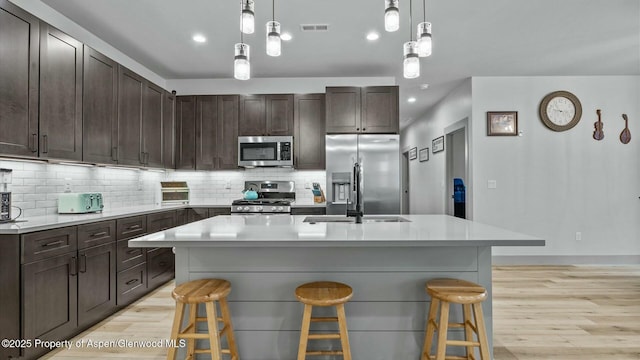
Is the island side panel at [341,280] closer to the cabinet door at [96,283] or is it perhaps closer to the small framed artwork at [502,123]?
the cabinet door at [96,283]

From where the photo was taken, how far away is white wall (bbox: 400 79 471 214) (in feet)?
16.9

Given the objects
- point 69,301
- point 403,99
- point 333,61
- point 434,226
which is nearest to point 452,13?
point 333,61

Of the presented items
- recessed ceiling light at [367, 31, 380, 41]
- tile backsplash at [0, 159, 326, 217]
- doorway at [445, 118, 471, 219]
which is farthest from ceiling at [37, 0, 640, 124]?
tile backsplash at [0, 159, 326, 217]

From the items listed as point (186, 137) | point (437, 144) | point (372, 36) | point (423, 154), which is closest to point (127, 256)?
point (186, 137)

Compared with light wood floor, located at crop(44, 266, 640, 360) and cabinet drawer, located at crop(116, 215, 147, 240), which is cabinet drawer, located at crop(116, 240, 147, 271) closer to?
cabinet drawer, located at crop(116, 215, 147, 240)

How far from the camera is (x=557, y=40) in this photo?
11.6 ft

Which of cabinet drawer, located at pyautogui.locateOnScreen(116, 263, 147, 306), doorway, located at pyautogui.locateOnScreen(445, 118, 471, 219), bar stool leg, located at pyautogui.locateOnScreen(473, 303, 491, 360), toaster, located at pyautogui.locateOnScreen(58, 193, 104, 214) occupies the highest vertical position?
doorway, located at pyautogui.locateOnScreen(445, 118, 471, 219)

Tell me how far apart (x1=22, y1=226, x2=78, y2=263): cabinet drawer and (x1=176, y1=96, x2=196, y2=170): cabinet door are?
2.17 meters

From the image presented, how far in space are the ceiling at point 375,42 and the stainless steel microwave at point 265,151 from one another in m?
0.94

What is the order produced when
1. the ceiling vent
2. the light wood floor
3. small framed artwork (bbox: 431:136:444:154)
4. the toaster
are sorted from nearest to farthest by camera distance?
the light wood floor → the toaster → the ceiling vent → small framed artwork (bbox: 431:136:444:154)

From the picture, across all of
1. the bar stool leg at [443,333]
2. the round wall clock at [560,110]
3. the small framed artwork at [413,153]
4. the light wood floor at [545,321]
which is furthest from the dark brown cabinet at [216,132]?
the small framed artwork at [413,153]

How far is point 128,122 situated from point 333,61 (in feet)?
8.09

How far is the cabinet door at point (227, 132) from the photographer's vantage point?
449 cm

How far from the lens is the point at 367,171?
421cm
